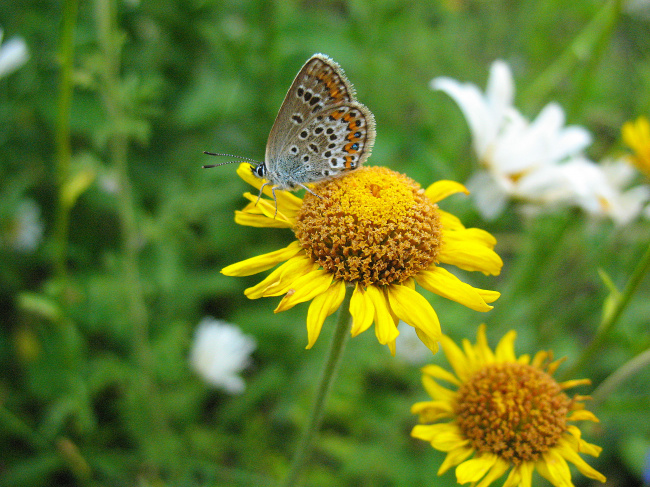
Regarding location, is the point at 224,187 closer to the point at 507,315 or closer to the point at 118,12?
the point at 118,12

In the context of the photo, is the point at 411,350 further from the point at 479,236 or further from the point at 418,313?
the point at 418,313

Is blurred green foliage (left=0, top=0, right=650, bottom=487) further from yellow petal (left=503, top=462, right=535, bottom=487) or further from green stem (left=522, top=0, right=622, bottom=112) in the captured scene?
yellow petal (left=503, top=462, right=535, bottom=487)

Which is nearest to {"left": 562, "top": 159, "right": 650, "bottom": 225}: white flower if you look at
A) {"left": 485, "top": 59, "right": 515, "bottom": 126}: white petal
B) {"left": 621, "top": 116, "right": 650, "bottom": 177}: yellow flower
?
{"left": 621, "top": 116, "right": 650, "bottom": 177}: yellow flower

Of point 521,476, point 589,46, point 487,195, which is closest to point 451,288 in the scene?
point 521,476

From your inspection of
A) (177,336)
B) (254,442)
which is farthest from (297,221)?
(254,442)

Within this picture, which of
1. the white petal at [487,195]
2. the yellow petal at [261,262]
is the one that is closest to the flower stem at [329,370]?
the yellow petal at [261,262]

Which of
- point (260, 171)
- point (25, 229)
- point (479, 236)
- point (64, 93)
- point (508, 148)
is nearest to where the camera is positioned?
point (479, 236)

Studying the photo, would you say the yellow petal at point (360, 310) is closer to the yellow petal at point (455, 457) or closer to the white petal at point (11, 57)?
the yellow petal at point (455, 457)
